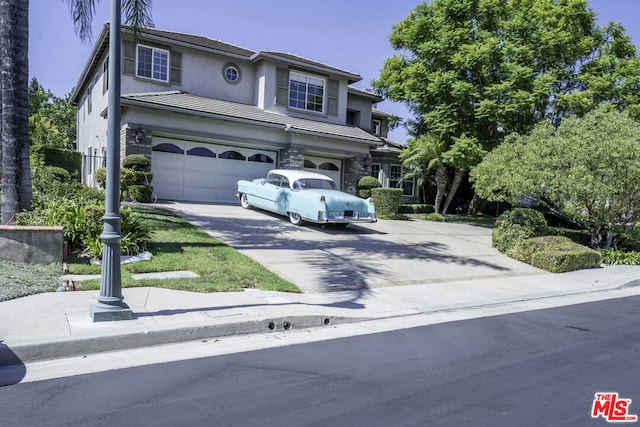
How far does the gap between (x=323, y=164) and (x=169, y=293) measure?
15.9m

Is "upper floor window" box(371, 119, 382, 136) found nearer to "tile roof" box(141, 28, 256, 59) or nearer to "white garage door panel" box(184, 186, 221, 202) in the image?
"tile roof" box(141, 28, 256, 59)

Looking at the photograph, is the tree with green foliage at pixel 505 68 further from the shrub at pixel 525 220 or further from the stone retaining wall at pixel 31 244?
the stone retaining wall at pixel 31 244

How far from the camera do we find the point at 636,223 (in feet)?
45.8

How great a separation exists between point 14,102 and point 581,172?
1292 cm

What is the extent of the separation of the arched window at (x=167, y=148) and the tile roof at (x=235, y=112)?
173 cm

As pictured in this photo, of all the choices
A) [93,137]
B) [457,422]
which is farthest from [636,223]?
[93,137]

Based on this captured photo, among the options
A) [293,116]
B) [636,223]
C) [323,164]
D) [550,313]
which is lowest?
[550,313]

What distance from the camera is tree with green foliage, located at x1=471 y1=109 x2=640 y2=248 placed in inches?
473

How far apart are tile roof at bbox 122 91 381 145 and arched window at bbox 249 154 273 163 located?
170 cm

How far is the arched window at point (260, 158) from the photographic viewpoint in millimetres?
20114

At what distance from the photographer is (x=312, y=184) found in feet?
47.5

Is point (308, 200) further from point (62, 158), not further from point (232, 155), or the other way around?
point (62, 158)

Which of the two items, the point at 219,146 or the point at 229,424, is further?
the point at 219,146

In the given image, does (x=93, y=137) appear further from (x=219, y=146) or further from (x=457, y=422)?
(x=457, y=422)
